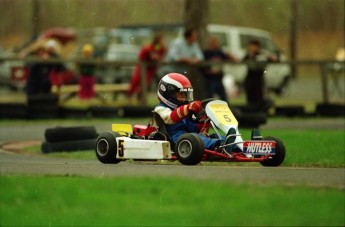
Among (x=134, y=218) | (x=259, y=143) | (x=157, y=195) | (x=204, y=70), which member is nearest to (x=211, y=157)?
(x=259, y=143)

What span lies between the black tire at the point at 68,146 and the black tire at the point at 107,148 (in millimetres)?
2716

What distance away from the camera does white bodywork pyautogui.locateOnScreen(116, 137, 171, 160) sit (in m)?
13.7

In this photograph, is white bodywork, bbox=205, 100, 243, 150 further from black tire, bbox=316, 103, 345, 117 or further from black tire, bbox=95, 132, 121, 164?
black tire, bbox=316, 103, 345, 117

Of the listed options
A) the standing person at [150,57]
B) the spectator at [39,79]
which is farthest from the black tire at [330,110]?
the spectator at [39,79]

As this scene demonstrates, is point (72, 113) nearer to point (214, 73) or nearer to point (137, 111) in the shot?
point (137, 111)

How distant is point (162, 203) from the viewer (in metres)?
10.6

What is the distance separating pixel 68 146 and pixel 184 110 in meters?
4.06

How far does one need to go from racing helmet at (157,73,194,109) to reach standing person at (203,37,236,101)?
40.0 feet

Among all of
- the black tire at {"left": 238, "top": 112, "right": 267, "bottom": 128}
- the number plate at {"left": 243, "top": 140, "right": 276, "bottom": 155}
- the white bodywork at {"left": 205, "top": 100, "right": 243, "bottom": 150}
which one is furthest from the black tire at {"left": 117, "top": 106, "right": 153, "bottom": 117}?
the number plate at {"left": 243, "top": 140, "right": 276, "bottom": 155}

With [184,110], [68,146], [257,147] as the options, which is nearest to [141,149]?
[184,110]

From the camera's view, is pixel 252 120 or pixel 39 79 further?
pixel 39 79

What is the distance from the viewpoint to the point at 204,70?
27.3 meters

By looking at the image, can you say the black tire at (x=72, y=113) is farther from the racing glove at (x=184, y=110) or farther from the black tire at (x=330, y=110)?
the racing glove at (x=184, y=110)

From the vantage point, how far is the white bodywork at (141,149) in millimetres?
13734
